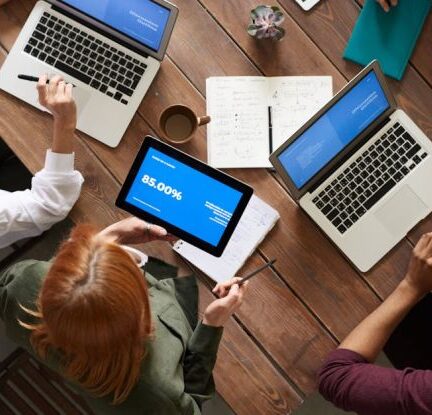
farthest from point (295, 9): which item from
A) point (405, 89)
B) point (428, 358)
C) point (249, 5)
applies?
point (428, 358)

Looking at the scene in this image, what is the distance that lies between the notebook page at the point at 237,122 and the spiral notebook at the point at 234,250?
0.14m

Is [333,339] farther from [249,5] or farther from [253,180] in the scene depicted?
[249,5]

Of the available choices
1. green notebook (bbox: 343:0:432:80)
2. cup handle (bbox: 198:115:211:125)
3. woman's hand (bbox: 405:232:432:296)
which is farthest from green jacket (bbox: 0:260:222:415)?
green notebook (bbox: 343:0:432:80)

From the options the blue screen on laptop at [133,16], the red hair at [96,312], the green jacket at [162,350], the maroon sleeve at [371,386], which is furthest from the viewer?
the blue screen on laptop at [133,16]

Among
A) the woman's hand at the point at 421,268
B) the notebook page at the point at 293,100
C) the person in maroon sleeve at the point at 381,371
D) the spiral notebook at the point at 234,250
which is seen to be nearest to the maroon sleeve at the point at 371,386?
the person in maroon sleeve at the point at 381,371

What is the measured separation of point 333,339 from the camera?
1.31m

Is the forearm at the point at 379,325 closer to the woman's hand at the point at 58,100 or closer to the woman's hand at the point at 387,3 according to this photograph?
the woman's hand at the point at 387,3

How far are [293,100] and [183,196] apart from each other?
388 mm

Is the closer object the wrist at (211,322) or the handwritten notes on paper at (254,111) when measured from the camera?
the wrist at (211,322)

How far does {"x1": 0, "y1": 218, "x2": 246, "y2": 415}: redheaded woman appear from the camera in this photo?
896mm

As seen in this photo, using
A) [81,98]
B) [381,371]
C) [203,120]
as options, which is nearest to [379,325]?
[381,371]

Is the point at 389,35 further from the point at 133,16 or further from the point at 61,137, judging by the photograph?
the point at 61,137

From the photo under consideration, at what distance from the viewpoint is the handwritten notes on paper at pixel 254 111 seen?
52.8 inches

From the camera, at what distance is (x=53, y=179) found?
126 cm
